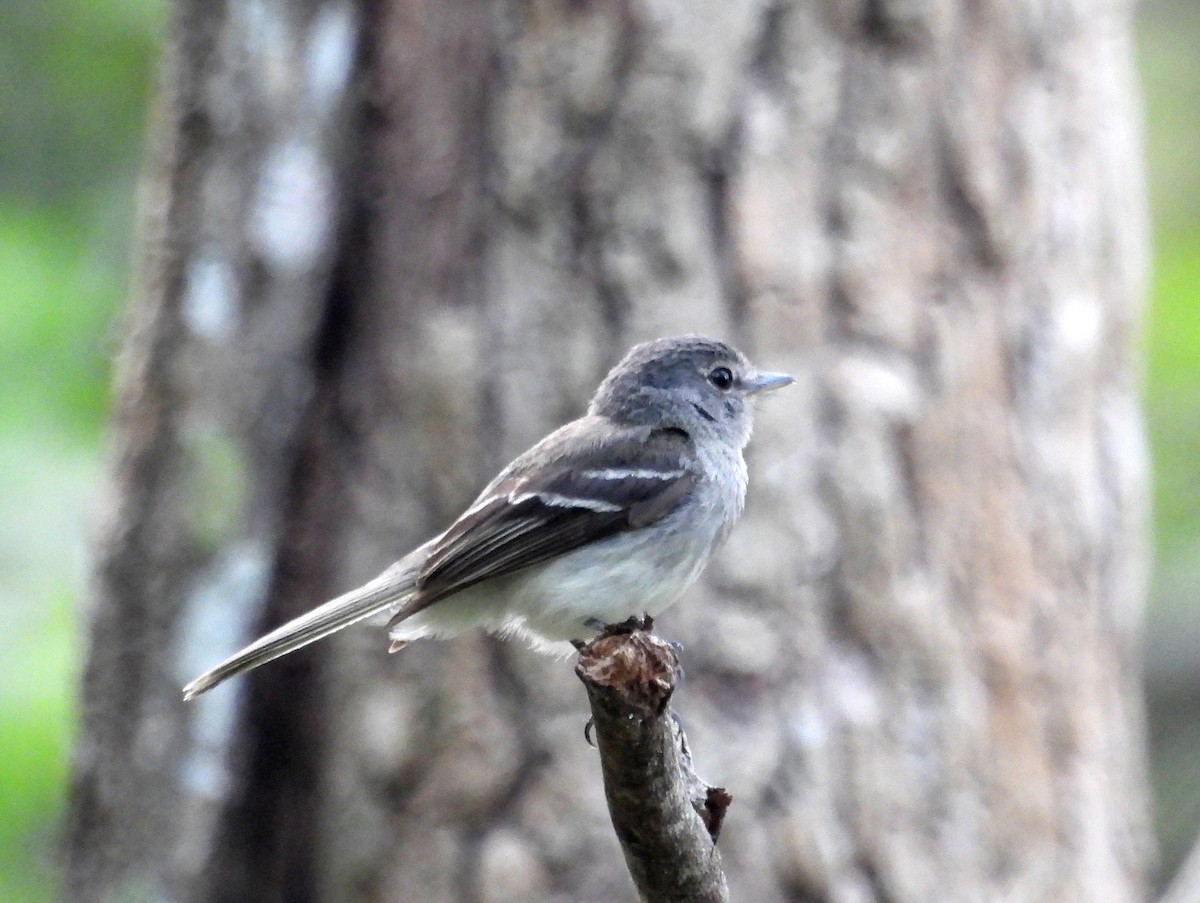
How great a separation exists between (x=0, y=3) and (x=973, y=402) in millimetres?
5056

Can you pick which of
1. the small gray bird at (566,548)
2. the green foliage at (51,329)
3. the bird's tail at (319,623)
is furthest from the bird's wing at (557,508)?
the green foliage at (51,329)

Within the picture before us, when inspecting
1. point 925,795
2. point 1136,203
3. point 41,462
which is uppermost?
point 41,462

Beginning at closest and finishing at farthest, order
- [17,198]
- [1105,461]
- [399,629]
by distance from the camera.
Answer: [399,629], [1105,461], [17,198]

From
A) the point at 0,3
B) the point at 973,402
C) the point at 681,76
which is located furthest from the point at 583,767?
the point at 0,3

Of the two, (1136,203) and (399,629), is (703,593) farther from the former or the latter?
(1136,203)

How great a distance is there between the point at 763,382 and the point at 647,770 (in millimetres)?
2302

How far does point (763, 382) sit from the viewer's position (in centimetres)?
516

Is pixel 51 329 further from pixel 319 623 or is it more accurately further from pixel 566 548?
pixel 566 548

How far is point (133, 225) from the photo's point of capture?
765cm

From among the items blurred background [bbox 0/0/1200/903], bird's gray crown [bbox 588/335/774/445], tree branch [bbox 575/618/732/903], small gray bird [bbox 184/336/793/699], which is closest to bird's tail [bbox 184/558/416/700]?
small gray bird [bbox 184/336/793/699]

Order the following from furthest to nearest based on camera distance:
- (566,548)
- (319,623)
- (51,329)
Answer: (51,329) < (566,548) < (319,623)

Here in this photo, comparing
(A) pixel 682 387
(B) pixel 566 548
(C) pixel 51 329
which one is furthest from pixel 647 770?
(C) pixel 51 329

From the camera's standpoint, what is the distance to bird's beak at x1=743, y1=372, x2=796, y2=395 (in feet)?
16.8

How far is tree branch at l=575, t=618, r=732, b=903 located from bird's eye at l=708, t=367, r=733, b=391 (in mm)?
2009
